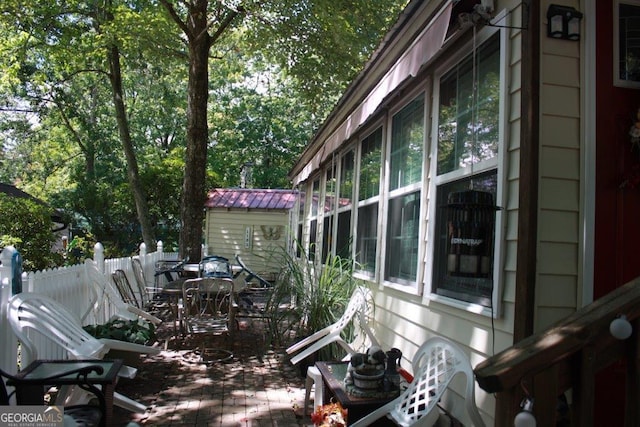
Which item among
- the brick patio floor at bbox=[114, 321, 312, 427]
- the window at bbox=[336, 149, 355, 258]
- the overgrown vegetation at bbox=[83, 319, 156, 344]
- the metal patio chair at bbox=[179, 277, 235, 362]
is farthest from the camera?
→ the window at bbox=[336, 149, 355, 258]

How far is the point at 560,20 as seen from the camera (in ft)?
7.90

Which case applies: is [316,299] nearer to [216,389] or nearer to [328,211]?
[216,389]

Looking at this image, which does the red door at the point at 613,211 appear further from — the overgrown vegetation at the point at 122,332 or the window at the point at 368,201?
the overgrown vegetation at the point at 122,332

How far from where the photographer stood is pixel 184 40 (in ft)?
39.0

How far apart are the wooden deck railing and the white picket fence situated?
2.99 m

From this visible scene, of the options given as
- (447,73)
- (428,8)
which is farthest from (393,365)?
(428,8)

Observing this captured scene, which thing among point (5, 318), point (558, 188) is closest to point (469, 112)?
point (558, 188)

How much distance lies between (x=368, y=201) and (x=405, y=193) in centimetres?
114

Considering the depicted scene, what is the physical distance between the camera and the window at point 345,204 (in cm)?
612

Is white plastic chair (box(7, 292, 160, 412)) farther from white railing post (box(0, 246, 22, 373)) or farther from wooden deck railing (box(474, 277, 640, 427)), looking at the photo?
wooden deck railing (box(474, 277, 640, 427))

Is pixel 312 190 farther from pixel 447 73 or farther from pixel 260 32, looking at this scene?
pixel 447 73

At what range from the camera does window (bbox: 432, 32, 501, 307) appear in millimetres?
2426

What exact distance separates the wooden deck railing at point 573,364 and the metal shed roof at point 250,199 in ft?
46.4

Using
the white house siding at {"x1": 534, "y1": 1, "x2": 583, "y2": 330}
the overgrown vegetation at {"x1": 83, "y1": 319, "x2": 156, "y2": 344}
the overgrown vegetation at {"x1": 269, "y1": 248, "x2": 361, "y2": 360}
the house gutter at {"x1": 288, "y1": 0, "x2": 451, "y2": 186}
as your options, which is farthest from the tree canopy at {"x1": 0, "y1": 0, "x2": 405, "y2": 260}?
the white house siding at {"x1": 534, "y1": 1, "x2": 583, "y2": 330}
